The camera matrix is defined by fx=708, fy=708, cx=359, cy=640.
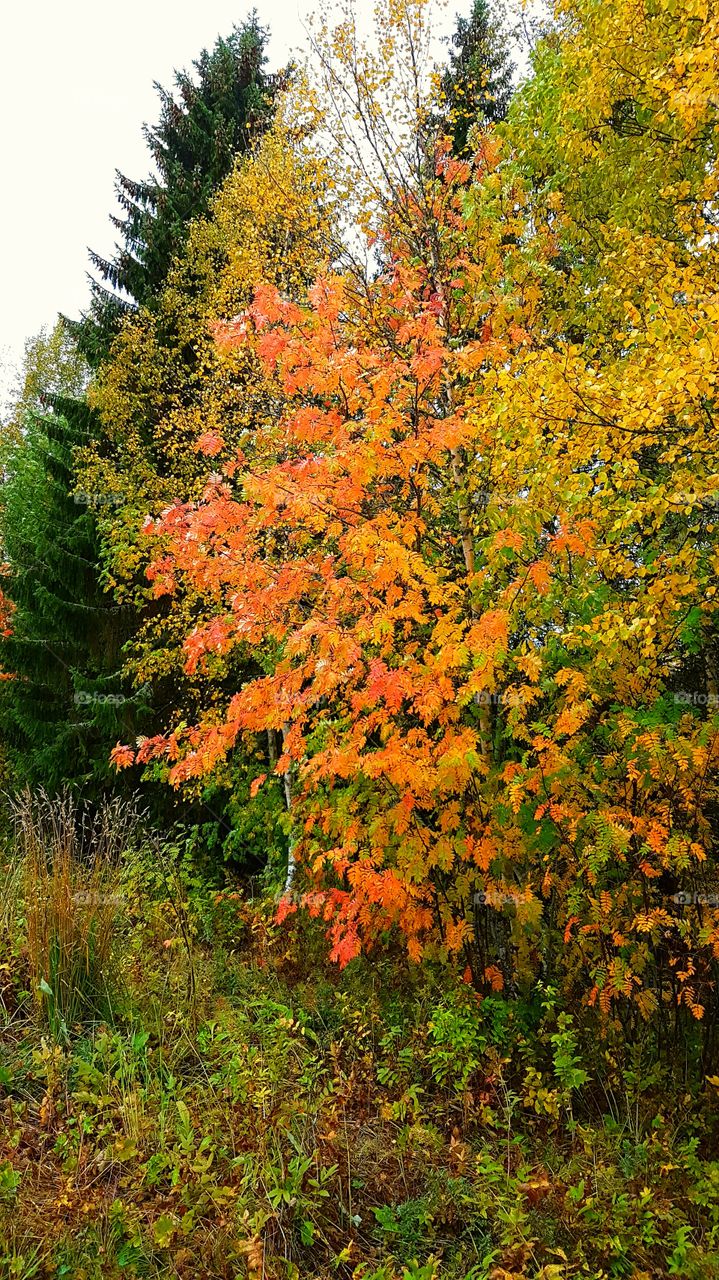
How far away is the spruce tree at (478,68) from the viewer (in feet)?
35.3

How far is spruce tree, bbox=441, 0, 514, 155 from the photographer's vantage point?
10.8 meters

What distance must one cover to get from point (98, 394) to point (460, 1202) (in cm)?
956

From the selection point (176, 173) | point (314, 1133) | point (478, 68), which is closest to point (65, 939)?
point (314, 1133)

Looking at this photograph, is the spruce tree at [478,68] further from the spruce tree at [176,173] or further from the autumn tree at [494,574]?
the autumn tree at [494,574]

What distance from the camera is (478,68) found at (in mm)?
10172

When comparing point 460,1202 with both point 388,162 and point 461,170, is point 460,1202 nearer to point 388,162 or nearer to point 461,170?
point 461,170

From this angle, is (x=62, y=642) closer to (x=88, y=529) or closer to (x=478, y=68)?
(x=88, y=529)

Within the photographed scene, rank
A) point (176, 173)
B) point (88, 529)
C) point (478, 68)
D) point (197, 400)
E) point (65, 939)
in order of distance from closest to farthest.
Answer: point (65, 939) → point (88, 529) → point (197, 400) → point (478, 68) → point (176, 173)

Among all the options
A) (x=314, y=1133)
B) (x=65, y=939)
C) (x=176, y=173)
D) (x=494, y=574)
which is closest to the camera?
(x=314, y=1133)

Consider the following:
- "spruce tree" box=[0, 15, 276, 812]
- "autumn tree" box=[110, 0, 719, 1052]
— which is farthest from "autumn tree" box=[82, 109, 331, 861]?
"autumn tree" box=[110, 0, 719, 1052]

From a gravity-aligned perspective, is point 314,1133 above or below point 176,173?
below

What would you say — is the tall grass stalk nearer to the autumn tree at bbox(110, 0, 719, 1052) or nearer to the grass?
the grass

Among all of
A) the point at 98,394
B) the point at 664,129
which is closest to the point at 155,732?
the point at 98,394

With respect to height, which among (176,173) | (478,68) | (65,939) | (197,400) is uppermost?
(478,68)
